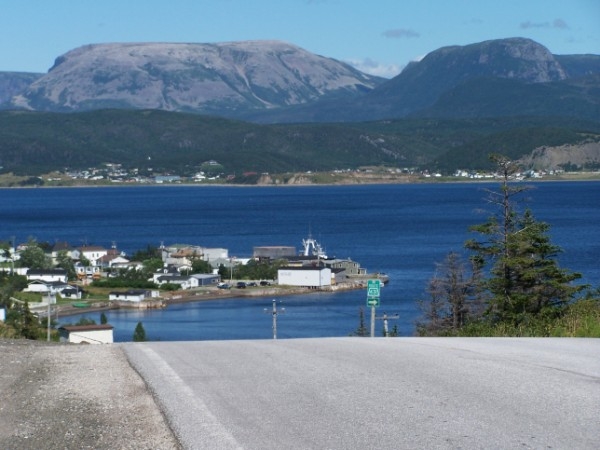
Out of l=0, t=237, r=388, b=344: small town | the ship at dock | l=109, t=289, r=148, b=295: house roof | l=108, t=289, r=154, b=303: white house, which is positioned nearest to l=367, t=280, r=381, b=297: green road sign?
l=0, t=237, r=388, b=344: small town

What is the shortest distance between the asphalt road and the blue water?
12580 mm

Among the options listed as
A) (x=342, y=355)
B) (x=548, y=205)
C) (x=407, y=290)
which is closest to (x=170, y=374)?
(x=342, y=355)

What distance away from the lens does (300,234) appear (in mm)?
102750

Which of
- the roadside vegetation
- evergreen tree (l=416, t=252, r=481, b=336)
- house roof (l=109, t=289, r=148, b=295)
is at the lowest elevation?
house roof (l=109, t=289, r=148, b=295)

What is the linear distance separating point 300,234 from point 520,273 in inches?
3318

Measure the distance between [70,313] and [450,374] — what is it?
47.3m

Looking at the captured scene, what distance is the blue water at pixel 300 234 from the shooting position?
49.3 metres

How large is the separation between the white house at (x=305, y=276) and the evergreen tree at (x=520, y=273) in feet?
155

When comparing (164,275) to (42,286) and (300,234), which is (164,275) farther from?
(300,234)

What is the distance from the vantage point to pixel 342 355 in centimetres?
1005

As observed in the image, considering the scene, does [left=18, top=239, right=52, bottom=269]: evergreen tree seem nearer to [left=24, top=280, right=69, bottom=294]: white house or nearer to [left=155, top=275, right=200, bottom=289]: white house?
[left=24, top=280, right=69, bottom=294]: white house

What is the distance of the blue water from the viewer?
4931 centimetres

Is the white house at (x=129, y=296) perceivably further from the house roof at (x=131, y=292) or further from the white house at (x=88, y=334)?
the white house at (x=88, y=334)

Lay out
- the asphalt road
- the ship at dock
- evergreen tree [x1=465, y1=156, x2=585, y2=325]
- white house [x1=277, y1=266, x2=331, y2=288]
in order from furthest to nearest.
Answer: white house [x1=277, y1=266, x2=331, y2=288] < the ship at dock < evergreen tree [x1=465, y1=156, x2=585, y2=325] < the asphalt road
